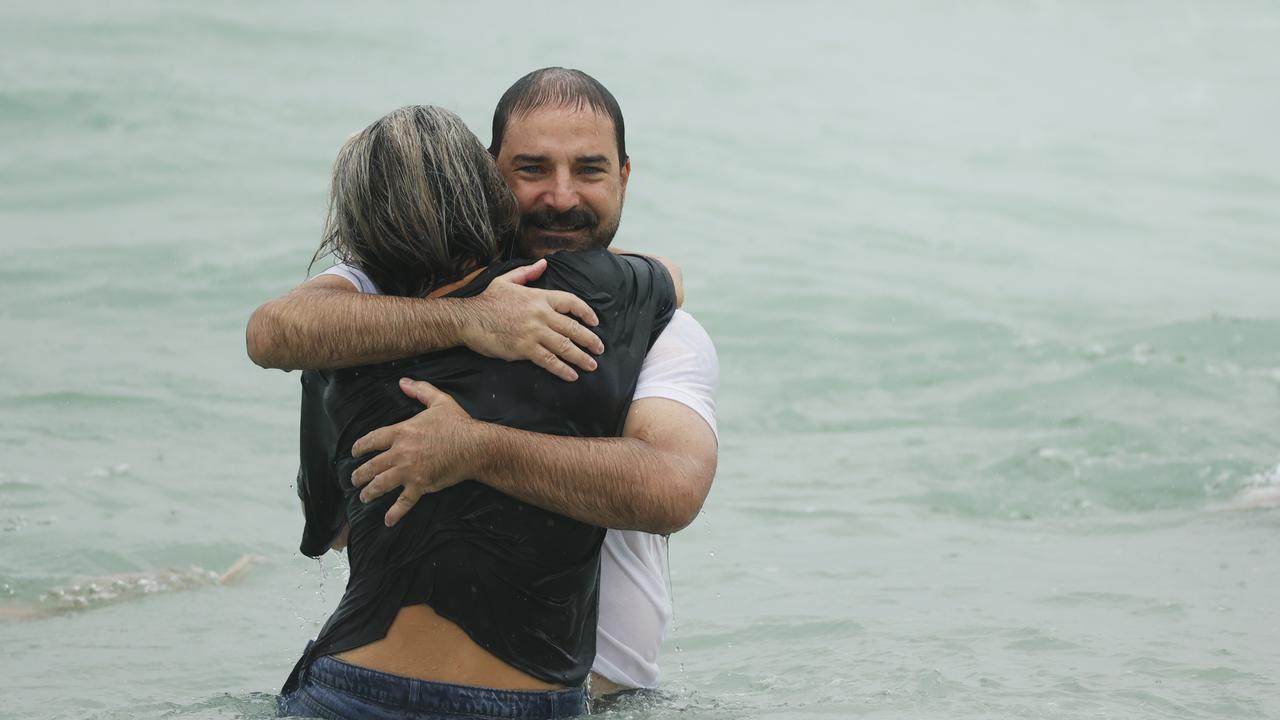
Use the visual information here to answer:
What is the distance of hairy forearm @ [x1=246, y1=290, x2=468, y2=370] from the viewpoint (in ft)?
10.7

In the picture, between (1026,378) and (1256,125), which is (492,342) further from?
(1256,125)

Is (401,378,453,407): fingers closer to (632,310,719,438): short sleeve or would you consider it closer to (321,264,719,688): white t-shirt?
(321,264,719,688): white t-shirt

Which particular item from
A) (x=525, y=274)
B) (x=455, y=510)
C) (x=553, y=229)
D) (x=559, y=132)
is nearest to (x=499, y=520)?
(x=455, y=510)

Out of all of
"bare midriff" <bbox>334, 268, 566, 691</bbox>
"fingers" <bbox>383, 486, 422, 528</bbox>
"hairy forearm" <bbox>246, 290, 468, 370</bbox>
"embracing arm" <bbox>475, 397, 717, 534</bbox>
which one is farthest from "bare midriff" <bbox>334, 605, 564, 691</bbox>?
"hairy forearm" <bbox>246, 290, 468, 370</bbox>

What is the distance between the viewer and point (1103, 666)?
5262mm

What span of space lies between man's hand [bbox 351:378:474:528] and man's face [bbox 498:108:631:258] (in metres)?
0.70

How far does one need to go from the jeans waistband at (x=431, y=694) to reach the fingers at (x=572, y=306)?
797 mm

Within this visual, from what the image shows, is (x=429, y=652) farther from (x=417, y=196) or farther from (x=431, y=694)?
(x=417, y=196)

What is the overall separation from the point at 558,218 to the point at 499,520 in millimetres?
864

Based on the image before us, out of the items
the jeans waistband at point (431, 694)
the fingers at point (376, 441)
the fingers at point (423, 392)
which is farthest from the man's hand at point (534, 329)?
the jeans waistband at point (431, 694)

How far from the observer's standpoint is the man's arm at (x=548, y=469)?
3.20 meters

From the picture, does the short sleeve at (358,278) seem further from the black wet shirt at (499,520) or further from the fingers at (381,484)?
the fingers at (381,484)

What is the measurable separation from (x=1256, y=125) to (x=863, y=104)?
23.7 feet

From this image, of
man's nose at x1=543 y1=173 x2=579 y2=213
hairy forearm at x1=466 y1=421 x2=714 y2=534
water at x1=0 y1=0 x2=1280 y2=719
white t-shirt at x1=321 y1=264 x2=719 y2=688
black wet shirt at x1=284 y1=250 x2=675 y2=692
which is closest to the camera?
hairy forearm at x1=466 y1=421 x2=714 y2=534
